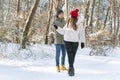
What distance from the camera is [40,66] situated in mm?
13359

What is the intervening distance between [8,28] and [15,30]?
0.86 meters

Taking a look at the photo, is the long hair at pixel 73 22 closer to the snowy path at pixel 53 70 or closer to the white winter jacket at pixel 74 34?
the white winter jacket at pixel 74 34

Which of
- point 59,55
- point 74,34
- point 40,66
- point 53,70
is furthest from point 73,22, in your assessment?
point 40,66

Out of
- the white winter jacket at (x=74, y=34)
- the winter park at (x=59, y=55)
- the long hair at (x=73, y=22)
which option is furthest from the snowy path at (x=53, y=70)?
the long hair at (x=73, y=22)

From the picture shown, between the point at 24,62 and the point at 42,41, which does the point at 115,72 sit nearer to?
the point at 24,62

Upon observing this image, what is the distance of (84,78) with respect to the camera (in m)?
11.0

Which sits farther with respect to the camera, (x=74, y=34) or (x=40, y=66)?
(x=40, y=66)

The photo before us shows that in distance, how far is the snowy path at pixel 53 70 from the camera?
36.3 feet

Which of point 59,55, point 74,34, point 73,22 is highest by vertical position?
point 73,22

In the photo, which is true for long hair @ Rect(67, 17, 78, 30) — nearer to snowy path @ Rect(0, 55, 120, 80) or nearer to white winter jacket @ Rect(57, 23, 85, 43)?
white winter jacket @ Rect(57, 23, 85, 43)

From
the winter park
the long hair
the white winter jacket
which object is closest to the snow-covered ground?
the winter park

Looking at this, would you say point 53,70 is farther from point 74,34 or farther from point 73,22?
point 73,22

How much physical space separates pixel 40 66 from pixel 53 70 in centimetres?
116

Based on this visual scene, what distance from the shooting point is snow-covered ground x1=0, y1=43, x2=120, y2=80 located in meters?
11.2
